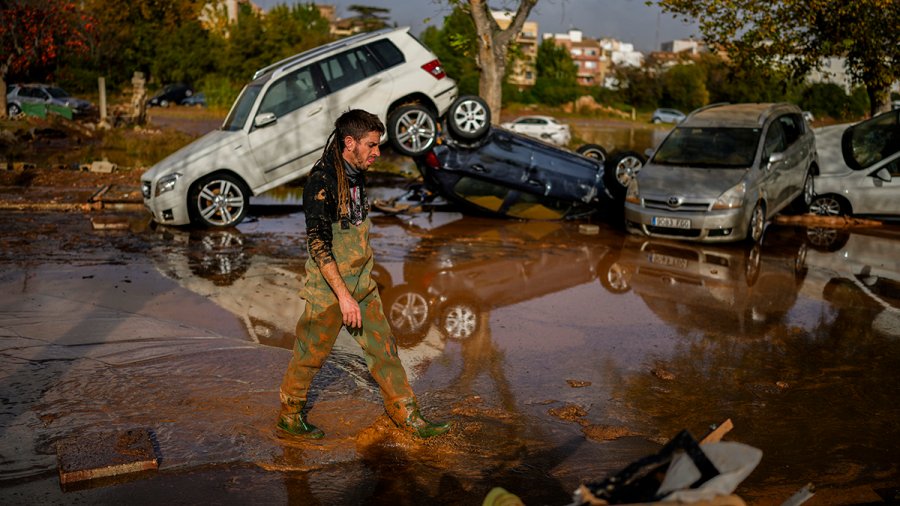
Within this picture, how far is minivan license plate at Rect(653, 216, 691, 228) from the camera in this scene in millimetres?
11773

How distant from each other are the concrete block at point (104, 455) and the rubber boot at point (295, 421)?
721 mm

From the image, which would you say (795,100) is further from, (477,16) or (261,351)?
(261,351)

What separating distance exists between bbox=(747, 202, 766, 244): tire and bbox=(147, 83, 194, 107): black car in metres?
41.7

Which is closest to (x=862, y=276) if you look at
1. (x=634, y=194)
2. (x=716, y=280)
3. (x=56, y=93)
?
(x=716, y=280)

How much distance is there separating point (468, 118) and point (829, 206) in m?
6.66

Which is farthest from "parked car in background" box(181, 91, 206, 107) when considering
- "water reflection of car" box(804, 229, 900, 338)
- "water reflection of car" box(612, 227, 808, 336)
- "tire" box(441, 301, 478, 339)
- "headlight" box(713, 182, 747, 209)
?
"tire" box(441, 301, 478, 339)

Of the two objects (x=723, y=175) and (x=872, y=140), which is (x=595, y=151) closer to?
(x=723, y=175)

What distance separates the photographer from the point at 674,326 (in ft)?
25.8

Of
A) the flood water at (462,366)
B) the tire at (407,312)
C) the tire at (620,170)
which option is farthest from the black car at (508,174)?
the tire at (407,312)

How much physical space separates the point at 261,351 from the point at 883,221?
468 inches

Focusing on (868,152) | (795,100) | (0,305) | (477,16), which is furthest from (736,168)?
(795,100)

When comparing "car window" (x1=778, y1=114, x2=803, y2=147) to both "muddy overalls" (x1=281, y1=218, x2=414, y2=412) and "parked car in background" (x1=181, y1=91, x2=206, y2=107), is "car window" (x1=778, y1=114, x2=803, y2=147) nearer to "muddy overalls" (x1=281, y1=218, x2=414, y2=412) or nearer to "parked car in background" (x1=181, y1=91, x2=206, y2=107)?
"muddy overalls" (x1=281, y1=218, x2=414, y2=412)

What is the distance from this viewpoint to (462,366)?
257 inches

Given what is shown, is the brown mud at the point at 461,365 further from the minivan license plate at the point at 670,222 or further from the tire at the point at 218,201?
the tire at the point at 218,201
